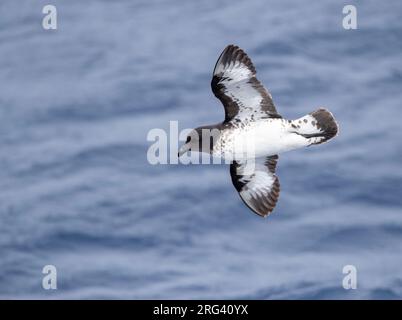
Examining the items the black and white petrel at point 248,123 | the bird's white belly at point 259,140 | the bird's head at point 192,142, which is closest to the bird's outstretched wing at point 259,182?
the black and white petrel at point 248,123

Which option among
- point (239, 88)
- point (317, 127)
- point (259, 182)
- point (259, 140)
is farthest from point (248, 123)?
A: point (259, 182)

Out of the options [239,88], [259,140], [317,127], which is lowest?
[259,140]

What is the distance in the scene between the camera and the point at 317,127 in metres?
13.6

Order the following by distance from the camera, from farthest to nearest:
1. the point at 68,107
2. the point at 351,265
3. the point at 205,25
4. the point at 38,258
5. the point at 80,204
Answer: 1. the point at 205,25
2. the point at 68,107
3. the point at 80,204
4. the point at 38,258
5. the point at 351,265

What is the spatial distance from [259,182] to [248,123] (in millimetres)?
1158

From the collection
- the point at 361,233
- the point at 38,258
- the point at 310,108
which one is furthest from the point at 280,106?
the point at 38,258

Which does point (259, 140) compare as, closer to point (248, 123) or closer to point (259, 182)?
point (248, 123)

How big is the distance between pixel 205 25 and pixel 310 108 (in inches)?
→ 196

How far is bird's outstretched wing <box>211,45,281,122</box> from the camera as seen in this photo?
13406mm

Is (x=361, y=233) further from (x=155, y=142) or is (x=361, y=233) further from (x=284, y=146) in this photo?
(x=284, y=146)

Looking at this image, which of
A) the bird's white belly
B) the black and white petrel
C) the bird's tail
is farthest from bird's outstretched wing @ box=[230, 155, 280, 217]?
the bird's tail

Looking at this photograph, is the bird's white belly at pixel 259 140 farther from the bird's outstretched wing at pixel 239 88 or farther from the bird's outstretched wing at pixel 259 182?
the bird's outstretched wing at pixel 259 182

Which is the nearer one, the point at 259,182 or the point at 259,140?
the point at 259,140

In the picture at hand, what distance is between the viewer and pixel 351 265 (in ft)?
61.1
